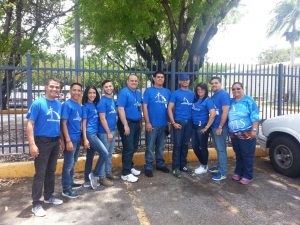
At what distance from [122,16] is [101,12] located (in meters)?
0.53

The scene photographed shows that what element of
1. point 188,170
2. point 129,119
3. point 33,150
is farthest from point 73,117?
point 188,170

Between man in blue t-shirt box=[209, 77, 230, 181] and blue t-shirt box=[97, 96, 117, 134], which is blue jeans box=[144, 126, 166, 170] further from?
man in blue t-shirt box=[209, 77, 230, 181]

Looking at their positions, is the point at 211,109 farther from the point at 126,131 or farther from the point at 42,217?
the point at 42,217

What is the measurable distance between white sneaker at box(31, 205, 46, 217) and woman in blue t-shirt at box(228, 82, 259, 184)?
10.3 feet

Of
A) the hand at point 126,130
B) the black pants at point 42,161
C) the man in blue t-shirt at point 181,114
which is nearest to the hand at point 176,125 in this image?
the man in blue t-shirt at point 181,114

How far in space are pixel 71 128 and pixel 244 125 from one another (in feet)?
8.86

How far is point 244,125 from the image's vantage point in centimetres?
511

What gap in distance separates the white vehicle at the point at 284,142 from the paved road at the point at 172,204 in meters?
0.25

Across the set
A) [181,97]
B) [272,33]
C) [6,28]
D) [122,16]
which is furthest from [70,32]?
[272,33]

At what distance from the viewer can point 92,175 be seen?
202 inches

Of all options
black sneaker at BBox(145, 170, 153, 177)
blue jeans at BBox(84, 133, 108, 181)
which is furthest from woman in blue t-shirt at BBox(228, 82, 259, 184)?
blue jeans at BBox(84, 133, 108, 181)

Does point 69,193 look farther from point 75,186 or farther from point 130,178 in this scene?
point 130,178

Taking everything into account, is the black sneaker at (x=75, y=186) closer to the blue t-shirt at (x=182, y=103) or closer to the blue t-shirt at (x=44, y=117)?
the blue t-shirt at (x=44, y=117)

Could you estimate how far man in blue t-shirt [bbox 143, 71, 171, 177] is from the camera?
17.9ft
